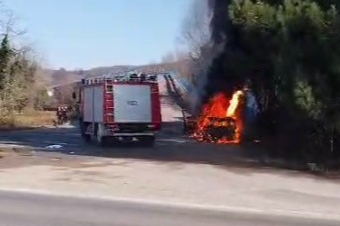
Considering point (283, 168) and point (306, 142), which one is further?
point (306, 142)

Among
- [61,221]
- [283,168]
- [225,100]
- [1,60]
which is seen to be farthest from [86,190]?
[225,100]

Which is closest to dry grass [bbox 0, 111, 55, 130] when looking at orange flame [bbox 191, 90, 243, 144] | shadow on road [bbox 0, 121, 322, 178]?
orange flame [bbox 191, 90, 243, 144]

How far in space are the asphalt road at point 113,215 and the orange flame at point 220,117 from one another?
1884 centimetres

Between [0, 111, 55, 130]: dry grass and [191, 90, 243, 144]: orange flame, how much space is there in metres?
19.9

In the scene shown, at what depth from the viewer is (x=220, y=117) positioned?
3453 centimetres

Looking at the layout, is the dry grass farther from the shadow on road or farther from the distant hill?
the shadow on road

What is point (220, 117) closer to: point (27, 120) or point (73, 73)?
point (27, 120)

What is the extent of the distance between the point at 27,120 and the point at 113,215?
5198cm

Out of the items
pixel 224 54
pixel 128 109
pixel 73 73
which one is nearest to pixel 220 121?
pixel 128 109

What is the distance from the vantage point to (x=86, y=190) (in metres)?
15.6

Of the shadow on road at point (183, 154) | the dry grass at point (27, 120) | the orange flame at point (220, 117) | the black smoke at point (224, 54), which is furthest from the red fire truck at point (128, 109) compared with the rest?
A: the dry grass at point (27, 120)

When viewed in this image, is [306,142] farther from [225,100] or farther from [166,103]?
[166,103]

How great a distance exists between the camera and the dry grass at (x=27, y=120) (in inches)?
2125

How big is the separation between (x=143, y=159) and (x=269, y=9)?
701 cm
